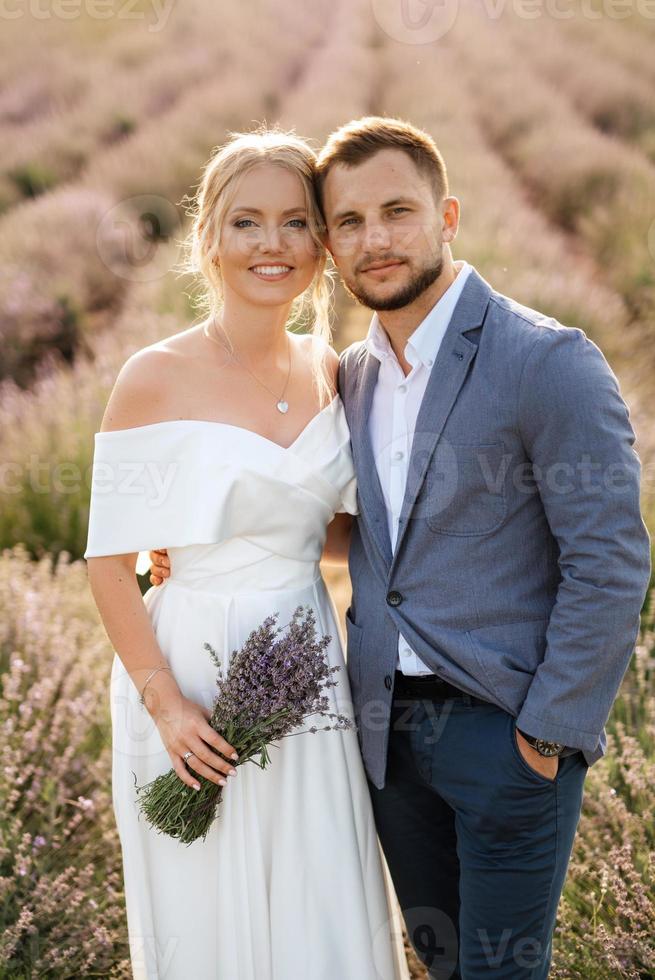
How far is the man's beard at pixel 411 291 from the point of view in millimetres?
2189

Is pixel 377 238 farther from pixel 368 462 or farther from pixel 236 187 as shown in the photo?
pixel 368 462

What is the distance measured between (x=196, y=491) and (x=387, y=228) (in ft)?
2.52

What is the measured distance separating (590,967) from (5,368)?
6.23 metres

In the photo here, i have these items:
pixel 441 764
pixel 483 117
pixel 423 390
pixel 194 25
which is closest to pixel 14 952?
pixel 441 764

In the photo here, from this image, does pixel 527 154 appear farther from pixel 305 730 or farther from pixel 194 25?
pixel 305 730

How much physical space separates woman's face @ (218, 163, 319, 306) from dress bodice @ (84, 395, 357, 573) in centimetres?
39

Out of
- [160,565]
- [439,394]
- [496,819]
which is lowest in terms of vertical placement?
[496,819]

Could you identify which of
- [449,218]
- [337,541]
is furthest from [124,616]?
[449,218]

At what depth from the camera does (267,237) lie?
2.33 m

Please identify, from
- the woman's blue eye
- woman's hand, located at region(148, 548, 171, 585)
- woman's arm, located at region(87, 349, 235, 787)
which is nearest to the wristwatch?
woman's arm, located at region(87, 349, 235, 787)

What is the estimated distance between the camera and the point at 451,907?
248 centimetres

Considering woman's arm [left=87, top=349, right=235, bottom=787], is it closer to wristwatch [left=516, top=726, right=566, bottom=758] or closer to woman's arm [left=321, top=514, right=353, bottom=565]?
woman's arm [left=321, top=514, right=353, bottom=565]

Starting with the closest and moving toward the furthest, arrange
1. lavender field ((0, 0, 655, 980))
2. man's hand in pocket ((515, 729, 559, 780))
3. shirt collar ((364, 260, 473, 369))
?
man's hand in pocket ((515, 729, 559, 780)), shirt collar ((364, 260, 473, 369)), lavender field ((0, 0, 655, 980))

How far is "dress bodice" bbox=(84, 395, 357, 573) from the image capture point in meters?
2.22
